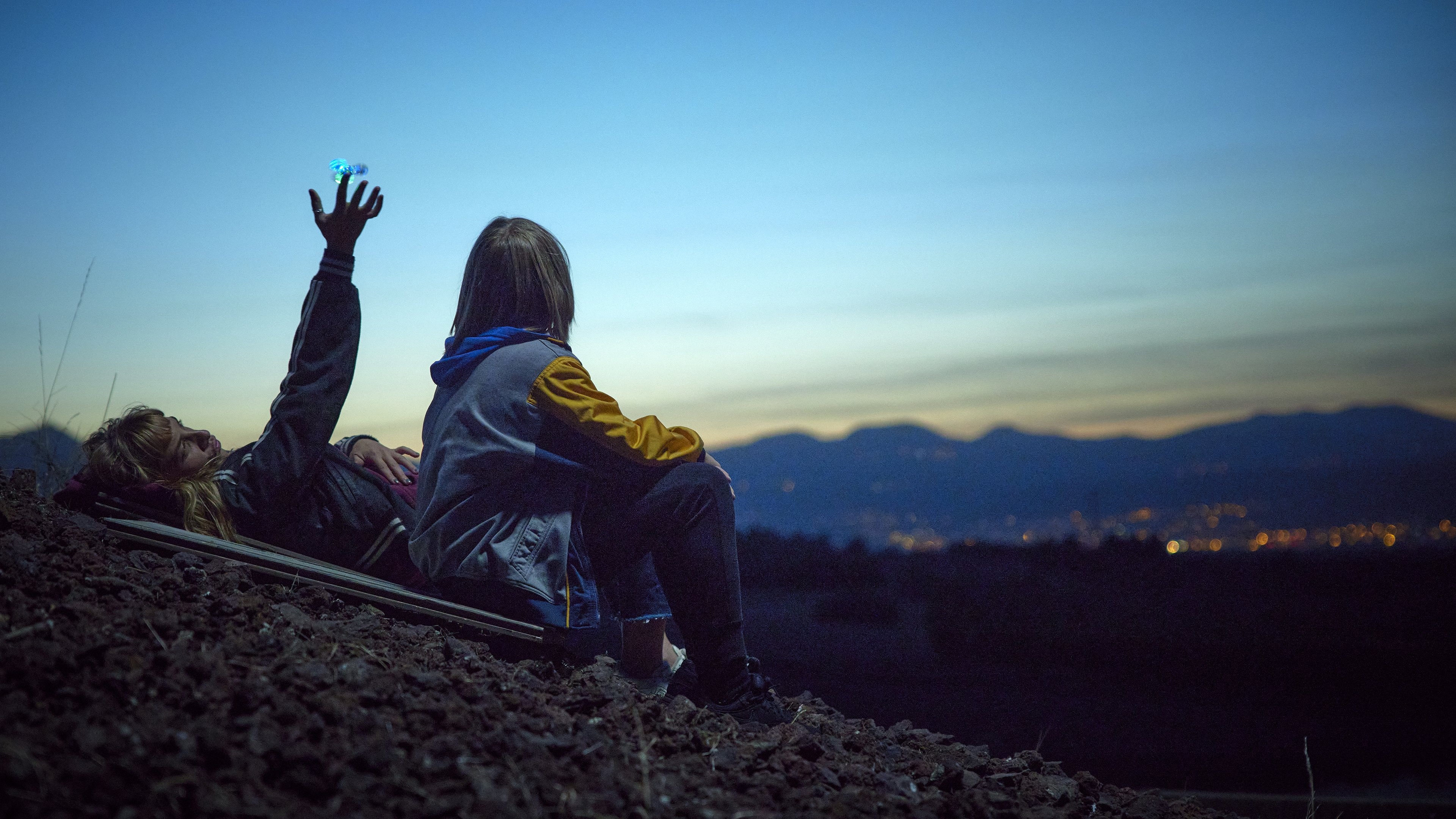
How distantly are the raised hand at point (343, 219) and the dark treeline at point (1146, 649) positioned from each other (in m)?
5.12

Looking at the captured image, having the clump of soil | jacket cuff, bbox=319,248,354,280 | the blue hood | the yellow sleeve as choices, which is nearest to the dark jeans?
the yellow sleeve

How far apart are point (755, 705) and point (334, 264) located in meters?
2.40

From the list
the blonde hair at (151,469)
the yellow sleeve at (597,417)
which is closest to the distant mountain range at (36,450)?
the blonde hair at (151,469)

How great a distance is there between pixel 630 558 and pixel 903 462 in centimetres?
5484

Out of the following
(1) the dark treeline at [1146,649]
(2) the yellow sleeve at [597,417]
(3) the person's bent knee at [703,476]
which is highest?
(2) the yellow sleeve at [597,417]

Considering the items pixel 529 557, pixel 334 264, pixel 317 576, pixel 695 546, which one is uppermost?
pixel 334 264

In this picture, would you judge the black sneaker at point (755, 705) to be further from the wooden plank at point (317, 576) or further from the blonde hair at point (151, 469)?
the blonde hair at point (151, 469)

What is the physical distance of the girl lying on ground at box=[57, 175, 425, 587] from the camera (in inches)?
152

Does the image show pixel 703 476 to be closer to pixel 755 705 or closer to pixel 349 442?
pixel 755 705

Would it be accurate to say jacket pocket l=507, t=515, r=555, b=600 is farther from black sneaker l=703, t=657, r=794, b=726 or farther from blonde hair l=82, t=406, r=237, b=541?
blonde hair l=82, t=406, r=237, b=541

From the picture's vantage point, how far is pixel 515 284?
3.83 m

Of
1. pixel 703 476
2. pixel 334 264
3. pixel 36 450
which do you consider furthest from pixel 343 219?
pixel 36 450

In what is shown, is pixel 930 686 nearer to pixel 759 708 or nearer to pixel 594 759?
pixel 759 708

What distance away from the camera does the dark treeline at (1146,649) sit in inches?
326
